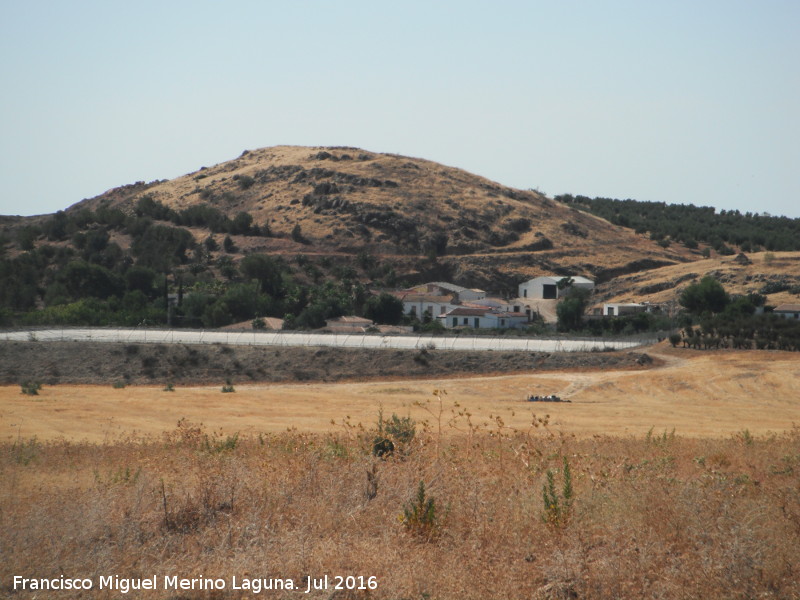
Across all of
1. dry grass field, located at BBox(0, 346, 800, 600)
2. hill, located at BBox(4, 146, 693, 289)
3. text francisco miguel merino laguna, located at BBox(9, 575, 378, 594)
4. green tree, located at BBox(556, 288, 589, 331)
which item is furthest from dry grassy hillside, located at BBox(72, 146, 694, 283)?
text francisco miguel merino laguna, located at BBox(9, 575, 378, 594)

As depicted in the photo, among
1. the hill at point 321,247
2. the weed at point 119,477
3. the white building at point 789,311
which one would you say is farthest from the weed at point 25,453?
the white building at point 789,311

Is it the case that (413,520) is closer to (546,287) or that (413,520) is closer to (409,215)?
(546,287)

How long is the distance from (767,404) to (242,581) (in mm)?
37879

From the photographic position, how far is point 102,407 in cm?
3597

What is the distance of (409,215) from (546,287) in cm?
2632

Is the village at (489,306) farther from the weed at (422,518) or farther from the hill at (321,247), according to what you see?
the weed at (422,518)

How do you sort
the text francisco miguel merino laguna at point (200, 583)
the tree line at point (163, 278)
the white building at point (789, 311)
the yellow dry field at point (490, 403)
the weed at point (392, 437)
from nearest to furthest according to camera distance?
the text francisco miguel merino laguna at point (200, 583) < the weed at point (392, 437) < the yellow dry field at point (490, 403) < the white building at point (789, 311) < the tree line at point (163, 278)

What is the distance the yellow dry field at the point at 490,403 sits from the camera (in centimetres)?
2775

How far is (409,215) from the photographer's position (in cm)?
11531

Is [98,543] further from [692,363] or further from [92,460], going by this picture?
[692,363]

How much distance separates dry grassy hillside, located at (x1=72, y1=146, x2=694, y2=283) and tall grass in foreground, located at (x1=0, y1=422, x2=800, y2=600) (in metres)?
92.7

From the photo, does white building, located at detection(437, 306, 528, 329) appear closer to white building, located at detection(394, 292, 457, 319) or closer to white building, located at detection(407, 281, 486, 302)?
white building, located at detection(394, 292, 457, 319)

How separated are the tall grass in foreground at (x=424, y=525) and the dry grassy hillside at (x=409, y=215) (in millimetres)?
92749

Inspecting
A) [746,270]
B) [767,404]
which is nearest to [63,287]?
[767,404]
